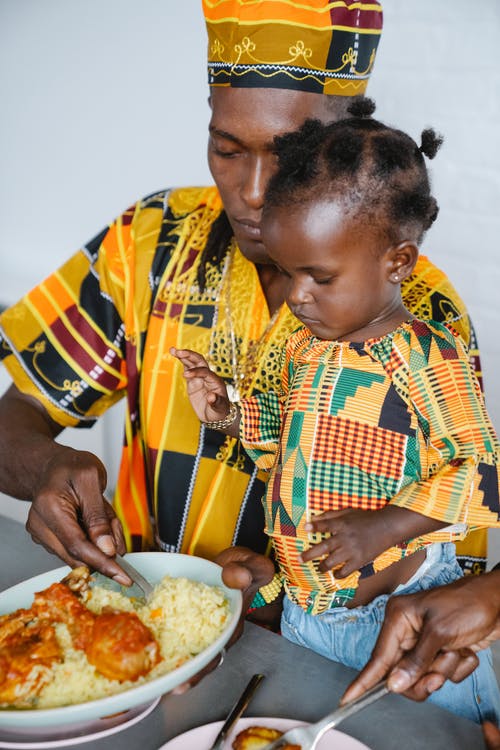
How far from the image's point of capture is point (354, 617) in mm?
1279

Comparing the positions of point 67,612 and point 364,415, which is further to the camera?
point 364,415

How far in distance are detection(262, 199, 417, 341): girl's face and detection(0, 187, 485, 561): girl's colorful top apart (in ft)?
1.02

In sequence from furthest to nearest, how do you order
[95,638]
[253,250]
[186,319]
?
[186,319]
[253,250]
[95,638]

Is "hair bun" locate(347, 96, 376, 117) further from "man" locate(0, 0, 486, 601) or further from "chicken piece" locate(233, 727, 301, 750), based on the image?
"chicken piece" locate(233, 727, 301, 750)

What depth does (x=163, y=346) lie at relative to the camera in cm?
165

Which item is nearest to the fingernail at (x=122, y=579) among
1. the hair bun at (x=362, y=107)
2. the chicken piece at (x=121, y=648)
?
the chicken piece at (x=121, y=648)

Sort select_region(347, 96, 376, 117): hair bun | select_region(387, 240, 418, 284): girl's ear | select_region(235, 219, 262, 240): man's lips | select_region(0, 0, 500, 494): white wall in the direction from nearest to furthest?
select_region(387, 240, 418, 284): girl's ear < select_region(347, 96, 376, 117): hair bun < select_region(235, 219, 262, 240): man's lips < select_region(0, 0, 500, 494): white wall

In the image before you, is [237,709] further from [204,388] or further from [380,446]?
[204,388]

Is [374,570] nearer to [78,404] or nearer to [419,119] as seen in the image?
[78,404]

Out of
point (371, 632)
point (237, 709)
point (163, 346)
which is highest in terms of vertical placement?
point (163, 346)

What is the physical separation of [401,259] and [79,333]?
80cm

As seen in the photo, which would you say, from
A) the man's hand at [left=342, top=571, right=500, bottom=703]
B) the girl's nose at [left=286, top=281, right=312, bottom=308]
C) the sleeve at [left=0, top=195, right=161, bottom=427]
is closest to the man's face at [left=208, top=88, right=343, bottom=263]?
the girl's nose at [left=286, top=281, right=312, bottom=308]

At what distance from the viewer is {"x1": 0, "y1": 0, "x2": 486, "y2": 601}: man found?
1345 millimetres

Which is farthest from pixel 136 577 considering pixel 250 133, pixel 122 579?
pixel 250 133
